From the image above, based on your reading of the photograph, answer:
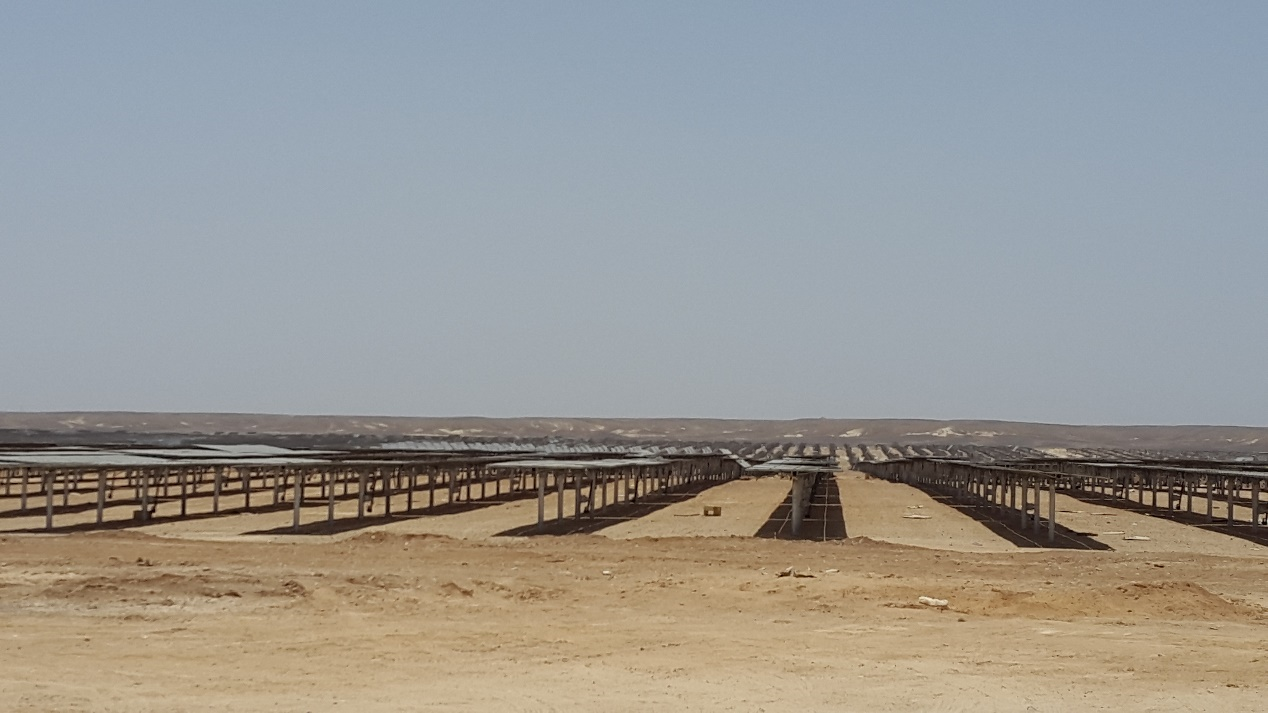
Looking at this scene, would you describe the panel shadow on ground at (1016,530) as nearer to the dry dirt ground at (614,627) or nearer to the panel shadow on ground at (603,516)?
the dry dirt ground at (614,627)

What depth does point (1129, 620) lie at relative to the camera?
20.6m

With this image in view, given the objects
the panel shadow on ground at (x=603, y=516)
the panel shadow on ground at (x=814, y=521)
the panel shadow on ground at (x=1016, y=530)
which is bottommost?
the panel shadow on ground at (x=603, y=516)

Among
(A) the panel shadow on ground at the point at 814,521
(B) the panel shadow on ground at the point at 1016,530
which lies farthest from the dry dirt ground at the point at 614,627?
(A) the panel shadow on ground at the point at 814,521

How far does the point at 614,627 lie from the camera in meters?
19.8

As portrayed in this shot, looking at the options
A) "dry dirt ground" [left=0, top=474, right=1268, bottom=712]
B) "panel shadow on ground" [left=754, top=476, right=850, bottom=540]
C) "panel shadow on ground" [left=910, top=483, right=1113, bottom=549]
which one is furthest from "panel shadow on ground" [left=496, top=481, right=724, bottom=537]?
"panel shadow on ground" [left=910, top=483, right=1113, bottom=549]

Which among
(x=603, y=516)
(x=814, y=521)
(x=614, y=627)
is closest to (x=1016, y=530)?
A: (x=814, y=521)

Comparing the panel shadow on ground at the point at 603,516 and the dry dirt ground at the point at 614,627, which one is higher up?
the dry dirt ground at the point at 614,627

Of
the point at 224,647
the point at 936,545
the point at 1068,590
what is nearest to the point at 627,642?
the point at 224,647

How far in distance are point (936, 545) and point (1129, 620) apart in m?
17.4

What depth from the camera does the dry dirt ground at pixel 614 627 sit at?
14.8 meters

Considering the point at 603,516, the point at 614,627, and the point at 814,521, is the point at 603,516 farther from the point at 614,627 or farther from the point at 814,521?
the point at 614,627

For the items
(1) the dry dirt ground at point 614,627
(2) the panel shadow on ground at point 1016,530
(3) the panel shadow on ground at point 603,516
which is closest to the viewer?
(1) the dry dirt ground at point 614,627

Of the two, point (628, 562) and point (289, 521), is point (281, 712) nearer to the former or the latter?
point (628, 562)

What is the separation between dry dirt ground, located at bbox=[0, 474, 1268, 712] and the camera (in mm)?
14781
